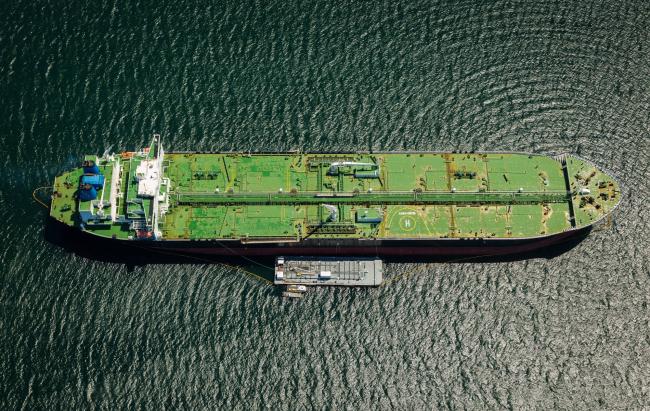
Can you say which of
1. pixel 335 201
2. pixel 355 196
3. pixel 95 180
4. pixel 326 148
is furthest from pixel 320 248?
pixel 95 180

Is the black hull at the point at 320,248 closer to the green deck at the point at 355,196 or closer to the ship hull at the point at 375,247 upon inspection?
the ship hull at the point at 375,247

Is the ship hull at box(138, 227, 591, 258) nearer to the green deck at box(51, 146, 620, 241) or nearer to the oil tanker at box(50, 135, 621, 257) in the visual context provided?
the oil tanker at box(50, 135, 621, 257)

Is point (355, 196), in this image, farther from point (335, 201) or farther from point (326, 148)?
point (326, 148)

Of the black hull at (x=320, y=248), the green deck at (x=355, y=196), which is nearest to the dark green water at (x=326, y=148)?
the black hull at (x=320, y=248)

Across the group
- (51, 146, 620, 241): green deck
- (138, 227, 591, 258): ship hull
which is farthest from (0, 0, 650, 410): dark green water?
(51, 146, 620, 241): green deck

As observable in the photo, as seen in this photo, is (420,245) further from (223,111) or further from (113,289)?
(113,289)

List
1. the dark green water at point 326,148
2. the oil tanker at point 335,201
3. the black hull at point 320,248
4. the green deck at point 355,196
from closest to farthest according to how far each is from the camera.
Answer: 1. the dark green water at point 326,148
2. the oil tanker at point 335,201
3. the green deck at point 355,196
4. the black hull at point 320,248
